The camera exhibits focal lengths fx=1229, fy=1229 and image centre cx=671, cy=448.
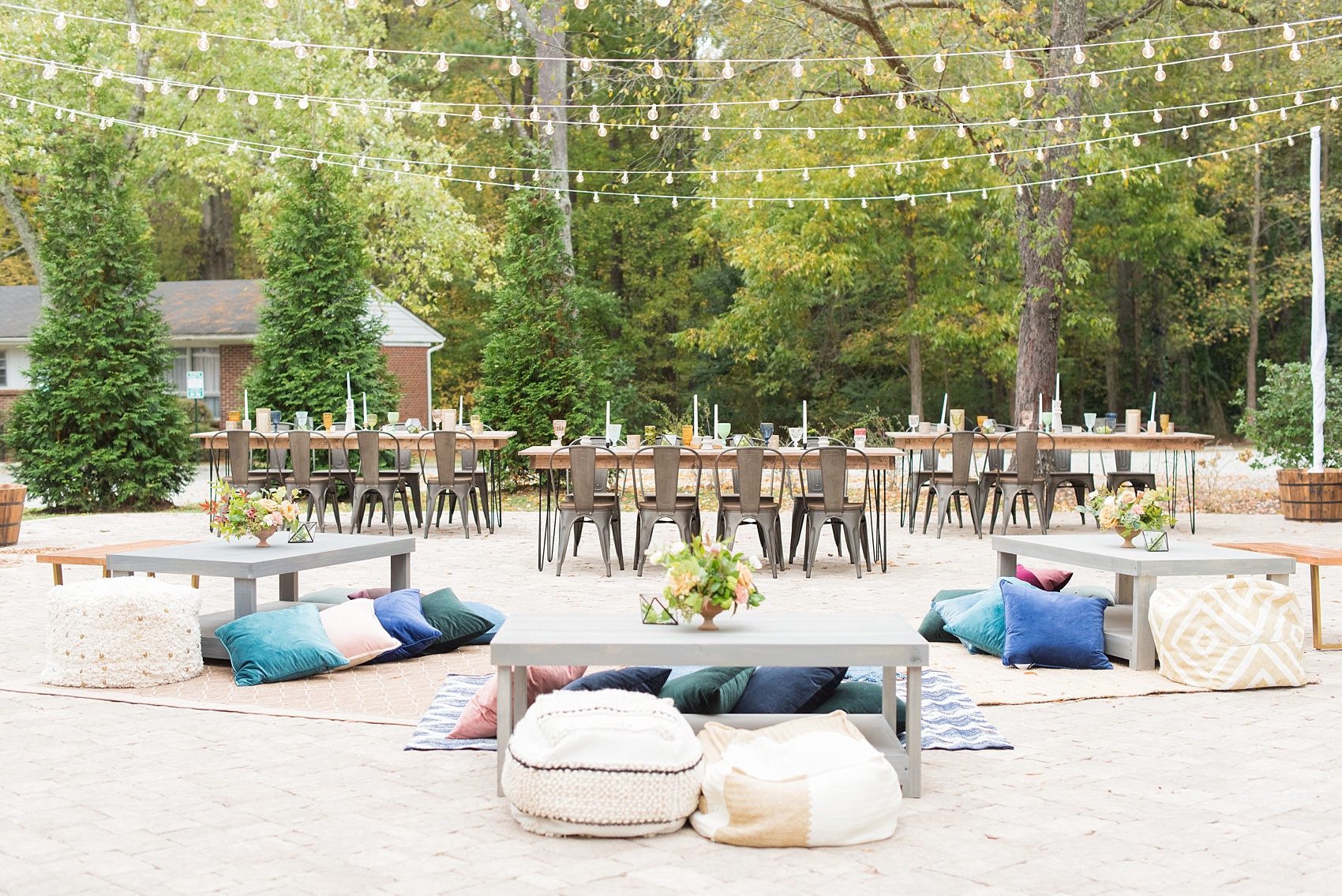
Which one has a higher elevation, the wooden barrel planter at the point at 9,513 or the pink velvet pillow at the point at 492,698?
the wooden barrel planter at the point at 9,513

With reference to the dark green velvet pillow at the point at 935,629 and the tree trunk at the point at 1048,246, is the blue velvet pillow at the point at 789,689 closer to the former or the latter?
the dark green velvet pillow at the point at 935,629

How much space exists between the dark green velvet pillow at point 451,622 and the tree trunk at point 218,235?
80.5 ft

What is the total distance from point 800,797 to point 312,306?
13523 millimetres

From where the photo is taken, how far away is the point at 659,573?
8.88m

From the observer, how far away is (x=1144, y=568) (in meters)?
5.52

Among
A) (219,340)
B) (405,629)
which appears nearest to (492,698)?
(405,629)

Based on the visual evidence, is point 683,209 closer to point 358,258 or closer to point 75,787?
point 358,258

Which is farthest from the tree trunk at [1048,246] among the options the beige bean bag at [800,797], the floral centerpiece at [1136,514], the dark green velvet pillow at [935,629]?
the beige bean bag at [800,797]

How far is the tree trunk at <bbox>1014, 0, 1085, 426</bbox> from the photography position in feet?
46.5

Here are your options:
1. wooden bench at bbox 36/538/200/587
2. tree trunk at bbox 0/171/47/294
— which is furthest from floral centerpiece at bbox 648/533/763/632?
tree trunk at bbox 0/171/47/294

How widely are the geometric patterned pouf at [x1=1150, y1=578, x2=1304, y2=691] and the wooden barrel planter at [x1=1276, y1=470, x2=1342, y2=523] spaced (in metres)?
7.17

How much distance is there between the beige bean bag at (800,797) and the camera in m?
3.39

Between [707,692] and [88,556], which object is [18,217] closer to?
[88,556]

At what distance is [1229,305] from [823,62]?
15.0 meters
